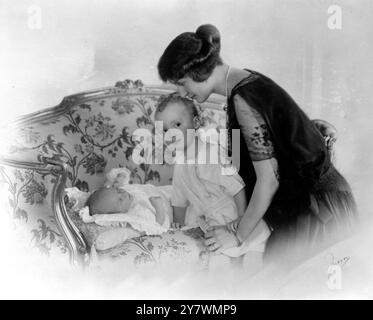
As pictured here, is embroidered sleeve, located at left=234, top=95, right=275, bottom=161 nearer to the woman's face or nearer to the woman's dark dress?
Result: the woman's dark dress

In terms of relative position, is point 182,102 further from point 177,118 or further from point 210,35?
point 210,35

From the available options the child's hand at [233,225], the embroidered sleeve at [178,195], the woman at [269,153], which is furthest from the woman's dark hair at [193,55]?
the child's hand at [233,225]

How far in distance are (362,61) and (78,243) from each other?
1.55 m

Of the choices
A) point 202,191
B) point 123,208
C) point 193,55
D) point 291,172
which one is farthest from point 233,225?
A: point 193,55

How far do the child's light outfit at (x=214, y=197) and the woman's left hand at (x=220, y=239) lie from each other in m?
0.02

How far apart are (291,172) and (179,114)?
0.56 meters

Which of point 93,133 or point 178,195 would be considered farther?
point 93,133

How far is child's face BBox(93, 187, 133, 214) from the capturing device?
8.63ft

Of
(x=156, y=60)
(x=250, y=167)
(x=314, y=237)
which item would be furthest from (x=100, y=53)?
(x=314, y=237)

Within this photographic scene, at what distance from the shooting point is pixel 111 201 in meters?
2.65

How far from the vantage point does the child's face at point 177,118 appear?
2676 mm

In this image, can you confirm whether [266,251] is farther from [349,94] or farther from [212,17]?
[212,17]

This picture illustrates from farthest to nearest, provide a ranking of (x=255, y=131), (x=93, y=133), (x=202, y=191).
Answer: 1. (x=93, y=133)
2. (x=202, y=191)
3. (x=255, y=131)

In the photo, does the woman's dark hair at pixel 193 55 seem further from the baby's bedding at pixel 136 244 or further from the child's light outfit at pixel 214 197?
the baby's bedding at pixel 136 244
